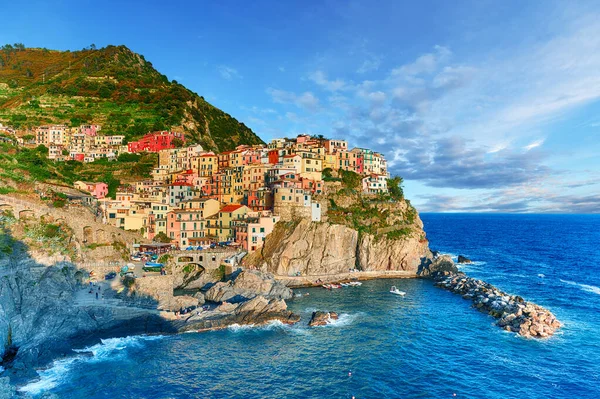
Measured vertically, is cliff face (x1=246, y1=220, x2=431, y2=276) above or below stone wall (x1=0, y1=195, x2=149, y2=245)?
below

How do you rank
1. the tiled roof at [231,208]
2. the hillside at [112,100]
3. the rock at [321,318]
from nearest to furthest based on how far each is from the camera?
the rock at [321,318], the tiled roof at [231,208], the hillside at [112,100]

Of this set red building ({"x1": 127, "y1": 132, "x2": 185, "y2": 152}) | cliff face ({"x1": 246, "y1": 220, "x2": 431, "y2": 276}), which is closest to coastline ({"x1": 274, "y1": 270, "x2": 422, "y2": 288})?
cliff face ({"x1": 246, "y1": 220, "x2": 431, "y2": 276})

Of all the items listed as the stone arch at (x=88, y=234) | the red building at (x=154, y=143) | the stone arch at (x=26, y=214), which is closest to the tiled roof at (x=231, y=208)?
the stone arch at (x=88, y=234)

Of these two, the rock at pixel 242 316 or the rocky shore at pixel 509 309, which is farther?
the rock at pixel 242 316

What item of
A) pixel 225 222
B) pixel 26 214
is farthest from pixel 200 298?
pixel 26 214

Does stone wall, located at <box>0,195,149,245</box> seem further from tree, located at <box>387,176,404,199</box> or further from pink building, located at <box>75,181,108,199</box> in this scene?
tree, located at <box>387,176,404,199</box>

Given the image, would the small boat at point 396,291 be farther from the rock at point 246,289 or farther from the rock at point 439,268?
the rock at point 246,289

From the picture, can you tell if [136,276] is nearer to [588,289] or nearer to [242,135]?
[588,289]
